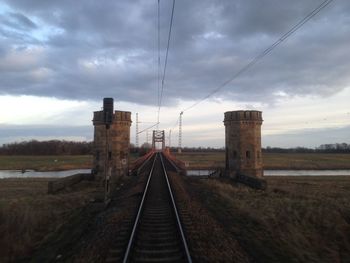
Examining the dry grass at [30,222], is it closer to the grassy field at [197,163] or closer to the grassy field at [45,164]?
the grassy field at [197,163]

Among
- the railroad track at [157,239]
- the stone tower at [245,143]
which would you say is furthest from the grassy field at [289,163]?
the railroad track at [157,239]

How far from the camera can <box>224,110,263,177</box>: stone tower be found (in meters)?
27.7

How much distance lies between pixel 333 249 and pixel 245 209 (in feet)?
11.7

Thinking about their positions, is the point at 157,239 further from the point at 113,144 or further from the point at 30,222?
the point at 113,144

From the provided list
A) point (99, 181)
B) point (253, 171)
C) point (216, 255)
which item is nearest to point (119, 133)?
point (99, 181)

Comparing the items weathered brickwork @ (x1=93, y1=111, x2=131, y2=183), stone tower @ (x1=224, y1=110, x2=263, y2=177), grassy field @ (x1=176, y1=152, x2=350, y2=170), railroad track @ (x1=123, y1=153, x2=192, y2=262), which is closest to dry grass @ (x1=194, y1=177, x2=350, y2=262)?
railroad track @ (x1=123, y1=153, x2=192, y2=262)

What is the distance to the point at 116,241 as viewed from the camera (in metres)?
8.45

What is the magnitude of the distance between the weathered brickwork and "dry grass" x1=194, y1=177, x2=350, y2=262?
39.5ft

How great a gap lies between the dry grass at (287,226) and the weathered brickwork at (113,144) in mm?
12048

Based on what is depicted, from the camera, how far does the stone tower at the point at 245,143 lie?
91.0ft

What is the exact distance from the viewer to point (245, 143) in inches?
1093

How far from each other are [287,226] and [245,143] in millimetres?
15891

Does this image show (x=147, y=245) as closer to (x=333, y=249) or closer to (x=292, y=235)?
(x=292, y=235)

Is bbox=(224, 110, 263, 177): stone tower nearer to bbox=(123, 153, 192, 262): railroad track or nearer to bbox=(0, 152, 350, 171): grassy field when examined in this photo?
bbox=(123, 153, 192, 262): railroad track
